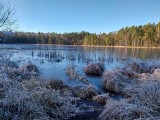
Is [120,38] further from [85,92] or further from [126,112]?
[126,112]

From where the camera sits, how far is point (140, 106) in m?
5.64

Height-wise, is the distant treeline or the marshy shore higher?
the distant treeline

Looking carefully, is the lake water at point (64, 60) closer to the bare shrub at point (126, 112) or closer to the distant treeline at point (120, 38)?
the bare shrub at point (126, 112)

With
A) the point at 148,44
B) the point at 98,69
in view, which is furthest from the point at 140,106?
the point at 148,44

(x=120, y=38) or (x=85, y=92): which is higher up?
(x=120, y=38)

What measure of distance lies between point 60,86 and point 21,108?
19.9ft

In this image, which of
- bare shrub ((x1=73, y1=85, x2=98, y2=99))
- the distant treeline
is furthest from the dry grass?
the distant treeline

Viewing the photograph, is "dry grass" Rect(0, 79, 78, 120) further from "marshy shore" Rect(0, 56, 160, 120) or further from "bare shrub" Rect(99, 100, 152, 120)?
"bare shrub" Rect(99, 100, 152, 120)

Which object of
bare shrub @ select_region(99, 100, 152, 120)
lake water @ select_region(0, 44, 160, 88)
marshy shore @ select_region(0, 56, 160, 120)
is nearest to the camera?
bare shrub @ select_region(99, 100, 152, 120)

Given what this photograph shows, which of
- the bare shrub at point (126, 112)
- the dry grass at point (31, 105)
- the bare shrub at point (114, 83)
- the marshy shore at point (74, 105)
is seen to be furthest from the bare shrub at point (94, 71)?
the bare shrub at point (126, 112)

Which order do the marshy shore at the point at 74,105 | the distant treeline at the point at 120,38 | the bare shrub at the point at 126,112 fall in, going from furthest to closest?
the distant treeline at the point at 120,38
the marshy shore at the point at 74,105
the bare shrub at the point at 126,112

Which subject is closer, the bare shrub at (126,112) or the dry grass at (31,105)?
the bare shrub at (126,112)

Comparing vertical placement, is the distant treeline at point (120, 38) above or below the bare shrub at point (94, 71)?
above

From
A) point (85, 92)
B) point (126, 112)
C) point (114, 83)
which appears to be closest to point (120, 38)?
point (114, 83)
